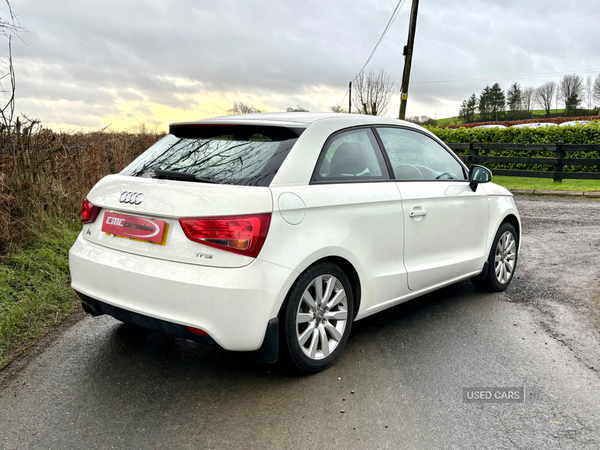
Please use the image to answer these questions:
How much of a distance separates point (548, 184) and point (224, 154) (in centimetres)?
1578

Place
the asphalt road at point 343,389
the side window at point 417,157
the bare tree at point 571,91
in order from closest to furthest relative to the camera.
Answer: the asphalt road at point 343,389 → the side window at point 417,157 → the bare tree at point 571,91

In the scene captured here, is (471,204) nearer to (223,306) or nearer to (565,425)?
(565,425)

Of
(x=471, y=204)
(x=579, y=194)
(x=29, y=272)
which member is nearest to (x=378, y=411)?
(x=471, y=204)

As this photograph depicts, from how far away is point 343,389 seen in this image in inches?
130

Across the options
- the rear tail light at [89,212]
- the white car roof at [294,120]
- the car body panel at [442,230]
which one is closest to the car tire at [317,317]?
the car body panel at [442,230]

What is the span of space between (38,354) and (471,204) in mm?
3758

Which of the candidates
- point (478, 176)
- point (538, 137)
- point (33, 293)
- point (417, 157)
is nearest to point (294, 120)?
point (417, 157)

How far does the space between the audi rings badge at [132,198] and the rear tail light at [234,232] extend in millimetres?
457

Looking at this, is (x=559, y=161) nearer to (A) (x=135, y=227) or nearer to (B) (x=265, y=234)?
(B) (x=265, y=234)

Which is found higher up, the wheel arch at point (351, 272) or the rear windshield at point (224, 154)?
the rear windshield at point (224, 154)

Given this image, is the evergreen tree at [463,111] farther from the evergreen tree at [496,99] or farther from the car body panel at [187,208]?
the car body panel at [187,208]

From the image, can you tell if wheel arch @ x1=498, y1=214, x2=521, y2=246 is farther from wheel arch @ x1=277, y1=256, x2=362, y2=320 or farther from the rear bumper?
the rear bumper

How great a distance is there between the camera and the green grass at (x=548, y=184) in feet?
50.6

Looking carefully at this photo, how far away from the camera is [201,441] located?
107 inches
